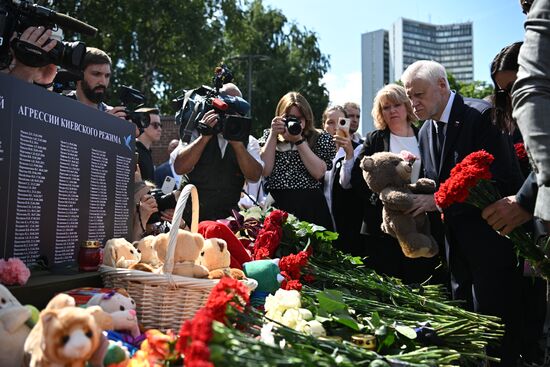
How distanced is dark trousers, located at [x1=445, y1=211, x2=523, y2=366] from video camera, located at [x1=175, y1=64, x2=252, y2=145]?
1.46 m

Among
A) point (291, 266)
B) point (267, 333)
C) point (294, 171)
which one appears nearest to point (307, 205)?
point (294, 171)

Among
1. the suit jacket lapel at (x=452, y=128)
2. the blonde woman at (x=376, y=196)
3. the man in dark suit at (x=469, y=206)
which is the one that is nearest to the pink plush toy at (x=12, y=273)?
the man in dark suit at (x=469, y=206)

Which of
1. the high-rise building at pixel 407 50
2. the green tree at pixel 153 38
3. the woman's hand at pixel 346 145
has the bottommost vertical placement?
the woman's hand at pixel 346 145

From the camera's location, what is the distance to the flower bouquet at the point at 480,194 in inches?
90.0

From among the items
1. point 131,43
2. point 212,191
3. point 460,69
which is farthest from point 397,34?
point 212,191

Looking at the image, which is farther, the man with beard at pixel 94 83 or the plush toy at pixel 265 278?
the man with beard at pixel 94 83

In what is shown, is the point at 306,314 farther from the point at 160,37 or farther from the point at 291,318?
the point at 160,37

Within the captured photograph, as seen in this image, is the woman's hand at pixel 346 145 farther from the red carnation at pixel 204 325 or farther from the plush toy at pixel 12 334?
the plush toy at pixel 12 334

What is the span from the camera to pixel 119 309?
1.67 metres

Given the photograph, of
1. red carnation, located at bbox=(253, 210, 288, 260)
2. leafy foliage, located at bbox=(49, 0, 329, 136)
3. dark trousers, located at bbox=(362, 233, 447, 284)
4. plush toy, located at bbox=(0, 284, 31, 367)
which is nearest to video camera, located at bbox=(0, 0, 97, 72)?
red carnation, located at bbox=(253, 210, 288, 260)

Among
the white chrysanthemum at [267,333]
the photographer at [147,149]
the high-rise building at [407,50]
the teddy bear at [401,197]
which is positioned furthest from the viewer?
the high-rise building at [407,50]

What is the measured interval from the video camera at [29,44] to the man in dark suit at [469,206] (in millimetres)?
2002

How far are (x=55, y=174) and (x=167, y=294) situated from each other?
736 mm

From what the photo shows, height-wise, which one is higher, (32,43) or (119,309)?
(32,43)
